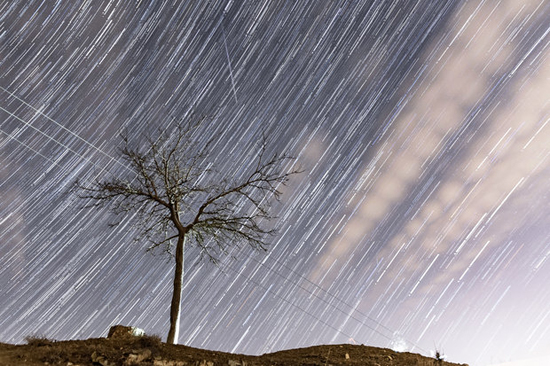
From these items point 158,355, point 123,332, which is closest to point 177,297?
point 123,332

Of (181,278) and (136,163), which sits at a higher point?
(136,163)

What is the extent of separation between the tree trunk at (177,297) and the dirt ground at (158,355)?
6.44 feet

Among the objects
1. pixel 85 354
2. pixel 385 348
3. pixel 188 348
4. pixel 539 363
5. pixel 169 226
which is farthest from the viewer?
pixel 169 226

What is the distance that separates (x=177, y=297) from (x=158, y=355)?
12.1ft

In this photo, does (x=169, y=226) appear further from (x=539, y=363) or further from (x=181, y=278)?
(x=539, y=363)

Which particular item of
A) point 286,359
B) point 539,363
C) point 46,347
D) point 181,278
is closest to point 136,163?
point 181,278

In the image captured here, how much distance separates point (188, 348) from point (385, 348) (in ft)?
15.5

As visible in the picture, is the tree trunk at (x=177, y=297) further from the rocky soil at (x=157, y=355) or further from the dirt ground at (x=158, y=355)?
the dirt ground at (x=158, y=355)

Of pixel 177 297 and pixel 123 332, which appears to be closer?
pixel 123 332

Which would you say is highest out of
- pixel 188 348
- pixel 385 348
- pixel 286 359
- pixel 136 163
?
pixel 136 163

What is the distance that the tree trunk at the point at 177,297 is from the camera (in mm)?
10219

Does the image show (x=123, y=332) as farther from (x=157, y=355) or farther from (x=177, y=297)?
(x=177, y=297)

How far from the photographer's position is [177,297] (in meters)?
11.0

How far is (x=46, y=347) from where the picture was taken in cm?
734
